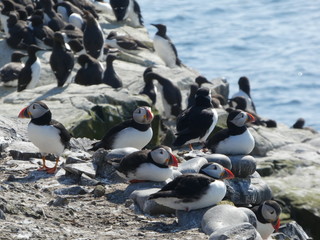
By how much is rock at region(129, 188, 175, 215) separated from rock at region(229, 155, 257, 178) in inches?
70.9

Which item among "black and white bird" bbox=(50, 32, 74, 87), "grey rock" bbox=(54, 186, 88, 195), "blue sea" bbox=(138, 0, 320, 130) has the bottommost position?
"blue sea" bbox=(138, 0, 320, 130)

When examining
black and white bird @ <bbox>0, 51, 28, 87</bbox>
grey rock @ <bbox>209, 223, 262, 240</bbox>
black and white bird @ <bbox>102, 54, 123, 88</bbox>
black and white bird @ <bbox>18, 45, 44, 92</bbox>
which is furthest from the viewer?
black and white bird @ <bbox>0, 51, 28, 87</bbox>

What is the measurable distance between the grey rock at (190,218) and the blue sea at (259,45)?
19808 mm

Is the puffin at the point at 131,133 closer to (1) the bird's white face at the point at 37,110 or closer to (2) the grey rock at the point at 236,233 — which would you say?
(1) the bird's white face at the point at 37,110

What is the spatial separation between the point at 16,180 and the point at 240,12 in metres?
40.7

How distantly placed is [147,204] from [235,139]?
2.46 metres

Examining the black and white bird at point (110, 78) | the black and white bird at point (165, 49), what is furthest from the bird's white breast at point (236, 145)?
the black and white bird at point (165, 49)

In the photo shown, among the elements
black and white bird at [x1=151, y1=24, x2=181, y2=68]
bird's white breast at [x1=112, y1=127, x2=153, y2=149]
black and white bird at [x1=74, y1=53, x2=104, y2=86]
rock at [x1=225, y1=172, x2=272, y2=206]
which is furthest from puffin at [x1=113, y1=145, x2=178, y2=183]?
black and white bird at [x1=151, y1=24, x2=181, y2=68]

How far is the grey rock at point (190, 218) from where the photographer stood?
24.8ft

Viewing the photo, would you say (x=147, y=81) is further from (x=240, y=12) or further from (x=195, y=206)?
(x=240, y=12)

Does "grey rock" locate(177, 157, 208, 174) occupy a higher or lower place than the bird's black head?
higher

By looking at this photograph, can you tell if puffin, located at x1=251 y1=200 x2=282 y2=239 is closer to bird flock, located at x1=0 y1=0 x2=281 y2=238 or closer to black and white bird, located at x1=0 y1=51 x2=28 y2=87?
bird flock, located at x1=0 y1=0 x2=281 y2=238

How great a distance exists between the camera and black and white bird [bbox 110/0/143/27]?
945 inches

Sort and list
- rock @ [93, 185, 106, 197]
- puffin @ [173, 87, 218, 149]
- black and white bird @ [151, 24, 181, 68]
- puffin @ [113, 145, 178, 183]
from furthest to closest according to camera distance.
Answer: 1. black and white bird @ [151, 24, 181, 68]
2. puffin @ [173, 87, 218, 149]
3. rock @ [93, 185, 106, 197]
4. puffin @ [113, 145, 178, 183]
